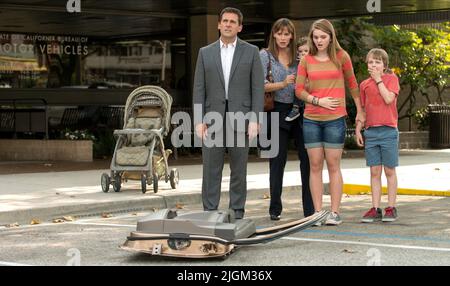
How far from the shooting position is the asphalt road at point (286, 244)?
25.3 feet

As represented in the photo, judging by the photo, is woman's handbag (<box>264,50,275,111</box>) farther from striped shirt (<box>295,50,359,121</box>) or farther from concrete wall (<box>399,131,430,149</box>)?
concrete wall (<box>399,131,430,149</box>)

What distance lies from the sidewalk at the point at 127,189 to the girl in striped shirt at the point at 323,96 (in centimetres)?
347

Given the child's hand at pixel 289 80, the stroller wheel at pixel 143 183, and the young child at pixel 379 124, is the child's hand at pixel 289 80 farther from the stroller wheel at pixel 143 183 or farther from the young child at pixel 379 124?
the stroller wheel at pixel 143 183

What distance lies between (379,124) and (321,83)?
0.97 metres

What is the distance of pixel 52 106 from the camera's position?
82.9 feet

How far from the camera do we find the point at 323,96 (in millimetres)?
9445

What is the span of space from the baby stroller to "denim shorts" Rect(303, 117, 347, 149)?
399 cm

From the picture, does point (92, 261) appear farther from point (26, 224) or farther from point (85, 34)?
point (85, 34)

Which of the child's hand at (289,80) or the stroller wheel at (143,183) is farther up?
the child's hand at (289,80)

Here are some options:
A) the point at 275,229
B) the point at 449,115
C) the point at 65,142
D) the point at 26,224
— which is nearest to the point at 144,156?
the point at 26,224

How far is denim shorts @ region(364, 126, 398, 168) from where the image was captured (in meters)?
10.1

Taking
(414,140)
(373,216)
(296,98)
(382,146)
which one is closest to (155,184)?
(296,98)

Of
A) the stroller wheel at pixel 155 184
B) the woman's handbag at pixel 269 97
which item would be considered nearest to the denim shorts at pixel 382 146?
the woman's handbag at pixel 269 97

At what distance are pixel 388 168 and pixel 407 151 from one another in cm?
1377
